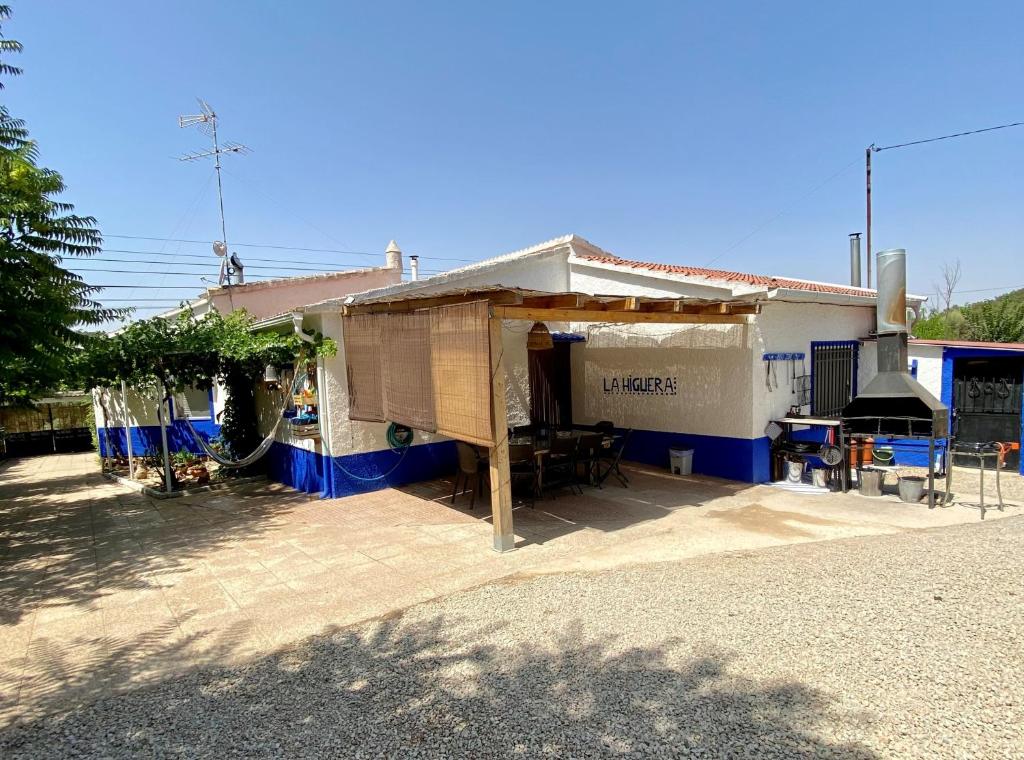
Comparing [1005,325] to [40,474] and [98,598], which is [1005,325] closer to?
[98,598]

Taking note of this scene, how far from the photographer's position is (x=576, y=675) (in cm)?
360

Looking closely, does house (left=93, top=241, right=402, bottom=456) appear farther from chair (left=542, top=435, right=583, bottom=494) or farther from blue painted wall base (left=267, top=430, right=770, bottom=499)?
chair (left=542, top=435, right=583, bottom=494)

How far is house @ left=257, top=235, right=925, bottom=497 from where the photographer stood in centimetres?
869

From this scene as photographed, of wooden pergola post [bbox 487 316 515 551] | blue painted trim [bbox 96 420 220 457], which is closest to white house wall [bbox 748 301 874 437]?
wooden pergola post [bbox 487 316 515 551]

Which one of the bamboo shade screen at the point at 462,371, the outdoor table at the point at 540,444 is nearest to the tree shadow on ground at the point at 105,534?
the bamboo shade screen at the point at 462,371

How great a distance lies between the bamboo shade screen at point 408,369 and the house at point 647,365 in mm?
189

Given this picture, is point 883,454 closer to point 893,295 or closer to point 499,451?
point 893,295

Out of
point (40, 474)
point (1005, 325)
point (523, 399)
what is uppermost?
point (1005, 325)

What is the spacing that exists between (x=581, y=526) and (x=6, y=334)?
6.86 meters

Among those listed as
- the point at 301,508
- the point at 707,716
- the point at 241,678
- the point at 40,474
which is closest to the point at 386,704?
the point at 241,678

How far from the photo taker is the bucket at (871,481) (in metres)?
8.00

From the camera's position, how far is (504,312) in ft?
19.6

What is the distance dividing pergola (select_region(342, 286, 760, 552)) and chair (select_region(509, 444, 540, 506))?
1.26m

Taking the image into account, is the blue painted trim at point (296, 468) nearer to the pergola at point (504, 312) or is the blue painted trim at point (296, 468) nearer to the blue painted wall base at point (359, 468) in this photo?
the blue painted wall base at point (359, 468)
